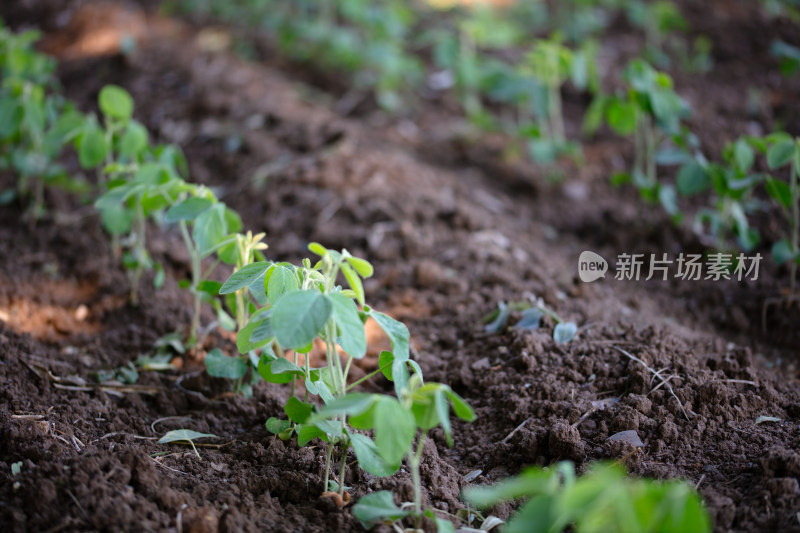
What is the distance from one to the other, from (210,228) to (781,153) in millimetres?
1634

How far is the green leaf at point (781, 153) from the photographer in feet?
6.77

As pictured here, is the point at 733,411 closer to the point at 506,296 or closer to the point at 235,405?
the point at 506,296

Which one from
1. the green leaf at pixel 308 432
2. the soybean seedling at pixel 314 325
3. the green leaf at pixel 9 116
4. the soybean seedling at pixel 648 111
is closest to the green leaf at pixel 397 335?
the soybean seedling at pixel 314 325

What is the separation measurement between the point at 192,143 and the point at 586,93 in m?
2.34

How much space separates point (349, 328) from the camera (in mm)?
1274

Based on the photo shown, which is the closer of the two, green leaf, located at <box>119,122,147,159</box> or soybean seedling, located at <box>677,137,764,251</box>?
green leaf, located at <box>119,122,147,159</box>

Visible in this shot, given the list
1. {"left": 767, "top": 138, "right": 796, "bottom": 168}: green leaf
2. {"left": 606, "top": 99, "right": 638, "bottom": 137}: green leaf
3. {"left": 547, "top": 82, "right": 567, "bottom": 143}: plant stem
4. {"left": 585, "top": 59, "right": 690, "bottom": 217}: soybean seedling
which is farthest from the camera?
{"left": 547, "top": 82, "right": 567, "bottom": 143}: plant stem

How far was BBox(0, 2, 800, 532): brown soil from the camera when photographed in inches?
57.7

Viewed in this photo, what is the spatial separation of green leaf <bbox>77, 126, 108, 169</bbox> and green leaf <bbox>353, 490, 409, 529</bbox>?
1.48m

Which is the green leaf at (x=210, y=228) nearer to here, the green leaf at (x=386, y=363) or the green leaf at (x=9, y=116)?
the green leaf at (x=386, y=363)

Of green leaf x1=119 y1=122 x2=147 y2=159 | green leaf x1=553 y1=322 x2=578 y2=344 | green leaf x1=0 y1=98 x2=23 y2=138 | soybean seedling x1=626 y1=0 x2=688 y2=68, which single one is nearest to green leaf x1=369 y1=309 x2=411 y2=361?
green leaf x1=553 y1=322 x2=578 y2=344

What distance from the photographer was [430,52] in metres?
5.04

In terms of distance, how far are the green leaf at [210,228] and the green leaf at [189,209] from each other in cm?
4

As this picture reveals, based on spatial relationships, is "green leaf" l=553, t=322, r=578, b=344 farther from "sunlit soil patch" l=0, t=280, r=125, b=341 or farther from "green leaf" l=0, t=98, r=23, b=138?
"green leaf" l=0, t=98, r=23, b=138
